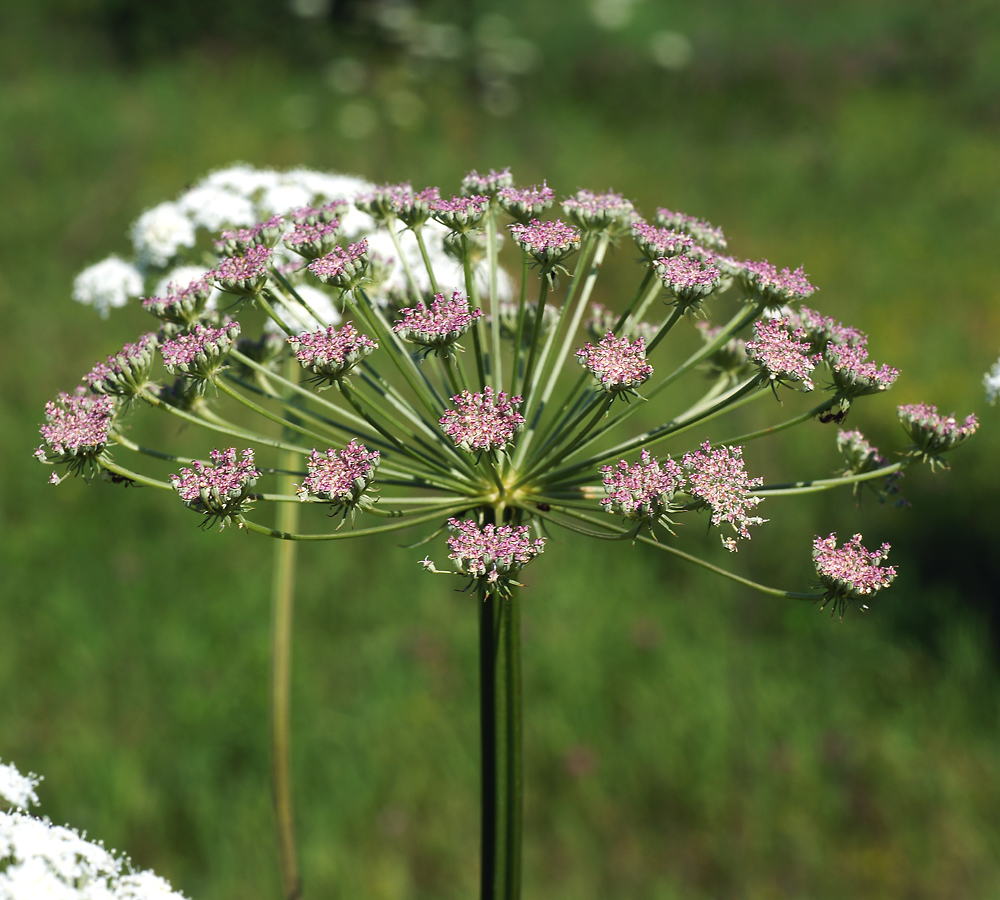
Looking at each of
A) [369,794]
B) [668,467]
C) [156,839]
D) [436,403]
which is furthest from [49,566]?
[668,467]

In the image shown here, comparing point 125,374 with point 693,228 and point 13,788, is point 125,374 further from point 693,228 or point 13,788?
point 693,228

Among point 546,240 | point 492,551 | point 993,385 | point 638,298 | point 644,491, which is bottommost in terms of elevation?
point 492,551

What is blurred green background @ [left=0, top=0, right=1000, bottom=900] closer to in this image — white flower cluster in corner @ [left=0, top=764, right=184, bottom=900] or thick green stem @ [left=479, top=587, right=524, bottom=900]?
thick green stem @ [left=479, top=587, right=524, bottom=900]

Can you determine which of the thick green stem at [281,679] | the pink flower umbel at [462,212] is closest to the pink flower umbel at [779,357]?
the pink flower umbel at [462,212]

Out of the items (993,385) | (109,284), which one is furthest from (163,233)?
(993,385)

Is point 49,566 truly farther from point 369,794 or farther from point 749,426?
point 749,426

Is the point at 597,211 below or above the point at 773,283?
above

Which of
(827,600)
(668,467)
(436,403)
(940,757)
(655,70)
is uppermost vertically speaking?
(655,70)
